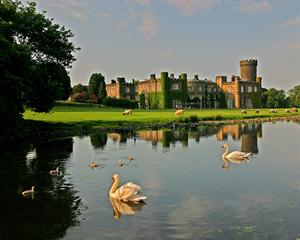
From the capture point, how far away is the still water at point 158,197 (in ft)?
38.8

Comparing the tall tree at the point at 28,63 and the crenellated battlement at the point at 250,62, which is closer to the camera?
the tall tree at the point at 28,63

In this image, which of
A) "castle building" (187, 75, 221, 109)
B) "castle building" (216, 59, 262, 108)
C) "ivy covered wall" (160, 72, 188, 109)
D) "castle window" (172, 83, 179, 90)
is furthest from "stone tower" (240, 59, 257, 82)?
"castle window" (172, 83, 179, 90)

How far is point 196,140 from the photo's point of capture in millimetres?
36062

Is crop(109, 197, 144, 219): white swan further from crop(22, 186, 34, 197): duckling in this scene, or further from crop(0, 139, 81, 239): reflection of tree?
crop(22, 186, 34, 197): duckling

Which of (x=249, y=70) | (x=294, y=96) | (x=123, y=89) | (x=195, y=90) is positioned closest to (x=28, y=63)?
(x=195, y=90)

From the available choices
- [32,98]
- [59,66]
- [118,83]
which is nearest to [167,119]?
[59,66]

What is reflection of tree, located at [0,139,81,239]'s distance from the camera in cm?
1205

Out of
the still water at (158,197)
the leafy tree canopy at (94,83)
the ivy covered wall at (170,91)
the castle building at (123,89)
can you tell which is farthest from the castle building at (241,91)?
the still water at (158,197)

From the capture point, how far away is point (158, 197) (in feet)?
50.9

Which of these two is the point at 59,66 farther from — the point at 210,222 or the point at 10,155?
the point at 210,222

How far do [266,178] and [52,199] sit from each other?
989cm

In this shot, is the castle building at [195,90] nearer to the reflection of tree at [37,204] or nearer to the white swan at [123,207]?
the reflection of tree at [37,204]

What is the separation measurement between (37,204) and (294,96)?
439ft

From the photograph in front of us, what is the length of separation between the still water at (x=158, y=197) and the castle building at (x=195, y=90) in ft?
286
